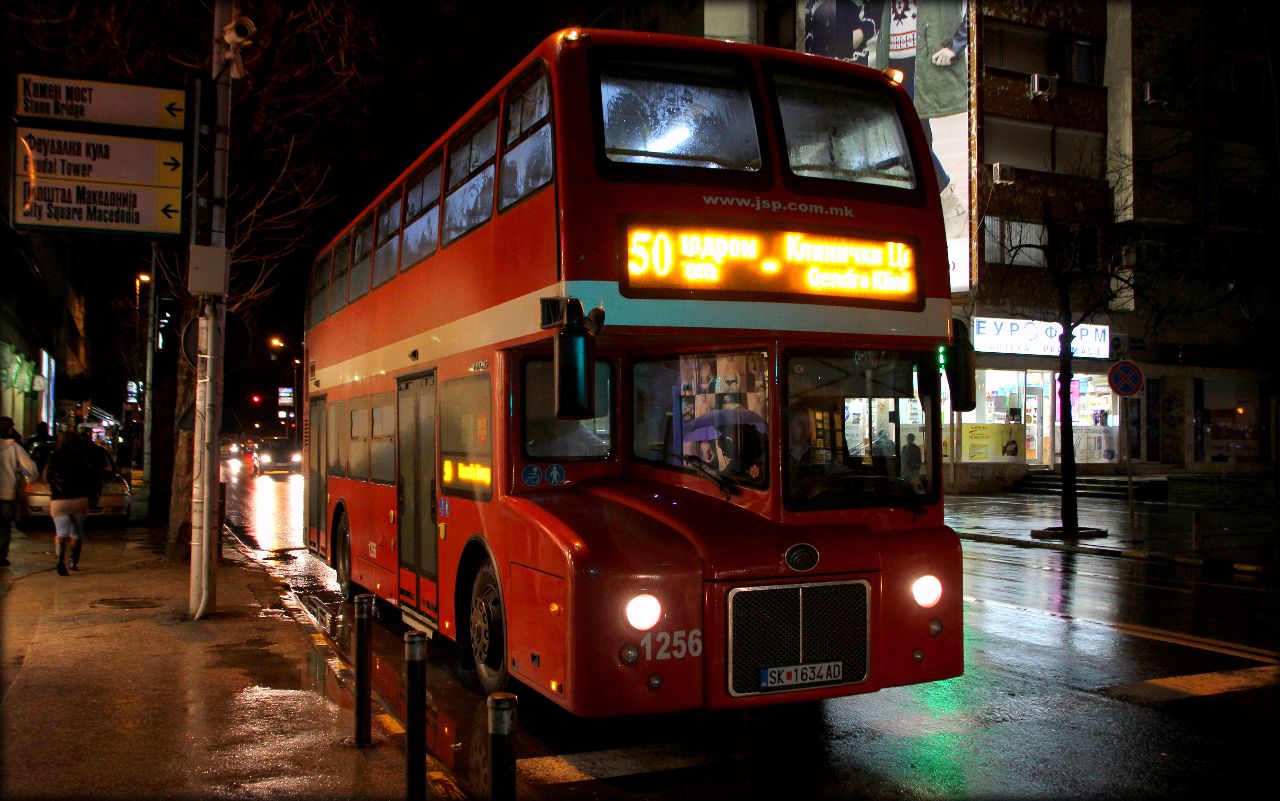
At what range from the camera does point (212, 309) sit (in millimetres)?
10211

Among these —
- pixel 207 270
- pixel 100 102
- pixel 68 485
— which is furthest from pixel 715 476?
pixel 68 485

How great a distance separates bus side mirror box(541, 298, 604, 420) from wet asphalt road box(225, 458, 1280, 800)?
6.92 feet

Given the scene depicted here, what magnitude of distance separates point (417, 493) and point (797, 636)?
4574 millimetres

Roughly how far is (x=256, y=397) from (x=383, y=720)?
15.9 metres

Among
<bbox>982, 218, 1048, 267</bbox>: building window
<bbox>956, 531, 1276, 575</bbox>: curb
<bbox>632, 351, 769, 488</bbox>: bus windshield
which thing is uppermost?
<bbox>982, 218, 1048, 267</bbox>: building window

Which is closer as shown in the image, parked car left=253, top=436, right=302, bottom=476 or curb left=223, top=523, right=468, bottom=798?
curb left=223, top=523, right=468, bottom=798

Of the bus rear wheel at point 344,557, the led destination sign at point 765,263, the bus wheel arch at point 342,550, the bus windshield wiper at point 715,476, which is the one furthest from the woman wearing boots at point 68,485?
the led destination sign at point 765,263

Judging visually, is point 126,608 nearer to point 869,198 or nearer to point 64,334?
point 869,198

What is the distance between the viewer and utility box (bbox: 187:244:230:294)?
9.88 m

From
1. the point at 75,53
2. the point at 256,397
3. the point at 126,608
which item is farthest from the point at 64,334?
the point at 126,608

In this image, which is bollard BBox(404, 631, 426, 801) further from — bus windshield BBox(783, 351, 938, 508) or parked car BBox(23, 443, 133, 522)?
parked car BBox(23, 443, 133, 522)

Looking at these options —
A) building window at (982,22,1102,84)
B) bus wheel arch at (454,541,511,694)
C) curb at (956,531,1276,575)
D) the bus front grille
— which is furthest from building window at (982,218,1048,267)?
the bus front grille

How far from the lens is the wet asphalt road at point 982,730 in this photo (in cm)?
561

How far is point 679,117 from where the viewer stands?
651 cm
